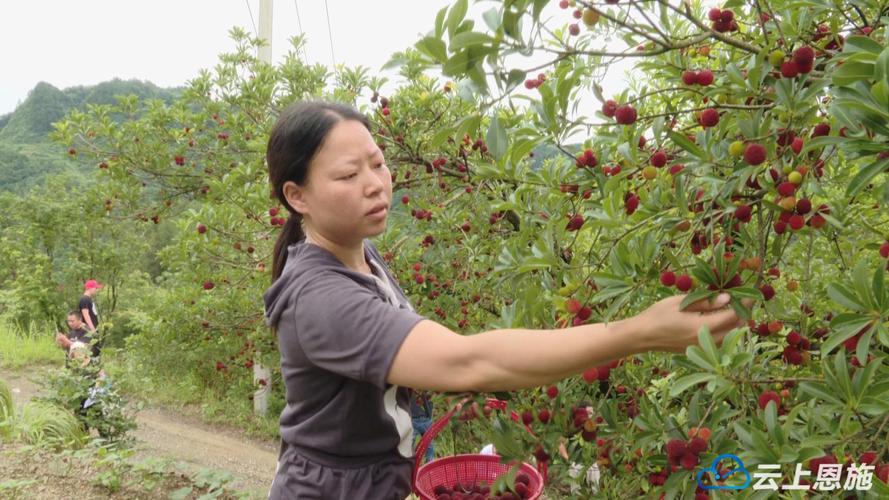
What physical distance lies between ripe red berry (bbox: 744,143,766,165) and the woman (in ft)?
0.69

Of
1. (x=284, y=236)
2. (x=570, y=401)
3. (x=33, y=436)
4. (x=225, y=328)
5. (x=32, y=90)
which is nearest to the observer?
(x=570, y=401)

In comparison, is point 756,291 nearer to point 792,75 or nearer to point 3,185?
point 792,75

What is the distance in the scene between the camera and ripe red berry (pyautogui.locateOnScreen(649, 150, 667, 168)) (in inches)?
47.2

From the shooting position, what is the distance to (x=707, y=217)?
3.38ft

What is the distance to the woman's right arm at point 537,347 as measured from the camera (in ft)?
3.03

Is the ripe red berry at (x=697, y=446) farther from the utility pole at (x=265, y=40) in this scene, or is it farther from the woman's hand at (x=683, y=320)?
the utility pole at (x=265, y=40)

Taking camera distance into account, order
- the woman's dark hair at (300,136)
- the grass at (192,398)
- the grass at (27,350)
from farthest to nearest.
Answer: the grass at (27,350) < the grass at (192,398) < the woman's dark hair at (300,136)

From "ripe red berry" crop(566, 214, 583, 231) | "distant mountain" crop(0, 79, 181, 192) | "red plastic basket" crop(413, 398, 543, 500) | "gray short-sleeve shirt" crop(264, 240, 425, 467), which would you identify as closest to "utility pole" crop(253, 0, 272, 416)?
"red plastic basket" crop(413, 398, 543, 500)

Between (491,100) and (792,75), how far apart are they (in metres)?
0.43

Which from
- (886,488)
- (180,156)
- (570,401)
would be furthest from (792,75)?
(180,156)

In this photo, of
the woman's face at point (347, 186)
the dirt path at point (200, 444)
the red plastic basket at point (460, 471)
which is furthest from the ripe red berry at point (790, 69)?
the dirt path at point (200, 444)

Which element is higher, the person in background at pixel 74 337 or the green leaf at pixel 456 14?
the green leaf at pixel 456 14

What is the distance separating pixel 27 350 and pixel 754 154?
12.5 m

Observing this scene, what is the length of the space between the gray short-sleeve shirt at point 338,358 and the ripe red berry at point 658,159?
0.48 metres
